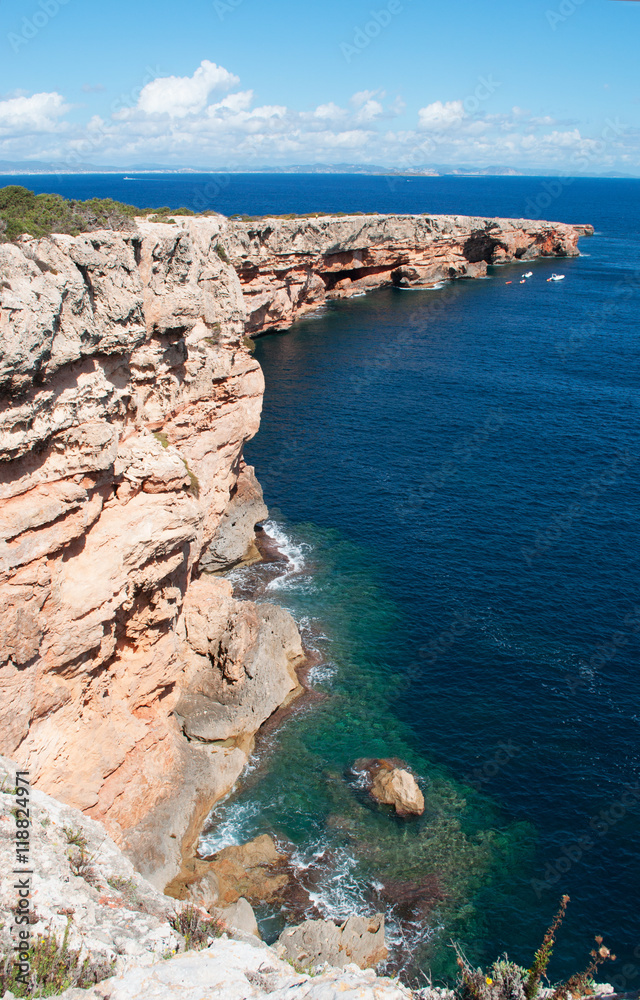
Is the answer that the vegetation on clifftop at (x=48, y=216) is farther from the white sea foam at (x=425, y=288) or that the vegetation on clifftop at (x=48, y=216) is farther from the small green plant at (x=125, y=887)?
the white sea foam at (x=425, y=288)

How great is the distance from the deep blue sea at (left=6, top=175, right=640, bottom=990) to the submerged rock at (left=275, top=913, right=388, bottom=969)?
1.17m

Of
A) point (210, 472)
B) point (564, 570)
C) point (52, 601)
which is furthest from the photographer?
point (564, 570)

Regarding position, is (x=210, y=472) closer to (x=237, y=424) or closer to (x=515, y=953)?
(x=237, y=424)

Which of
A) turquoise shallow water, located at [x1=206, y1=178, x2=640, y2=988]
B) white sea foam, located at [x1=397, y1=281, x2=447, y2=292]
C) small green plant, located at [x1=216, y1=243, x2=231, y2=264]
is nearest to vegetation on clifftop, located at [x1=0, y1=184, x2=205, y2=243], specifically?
small green plant, located at [x1=216, y1=243, x2=231, y2=264]

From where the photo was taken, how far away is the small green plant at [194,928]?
520 inches

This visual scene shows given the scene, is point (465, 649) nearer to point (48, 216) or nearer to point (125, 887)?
point (125, 887)

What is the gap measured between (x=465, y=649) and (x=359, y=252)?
10316 centimetres

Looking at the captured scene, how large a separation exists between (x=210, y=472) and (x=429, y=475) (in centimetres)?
2490

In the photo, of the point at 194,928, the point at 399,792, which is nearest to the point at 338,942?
the point at 399,792

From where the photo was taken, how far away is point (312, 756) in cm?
3303

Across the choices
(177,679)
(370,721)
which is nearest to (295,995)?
(177,679)

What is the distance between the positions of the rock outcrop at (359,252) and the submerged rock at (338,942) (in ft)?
268

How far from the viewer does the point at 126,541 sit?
1001 inches

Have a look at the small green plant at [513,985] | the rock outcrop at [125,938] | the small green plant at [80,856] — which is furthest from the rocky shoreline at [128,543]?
the small green plant at [513,985]
